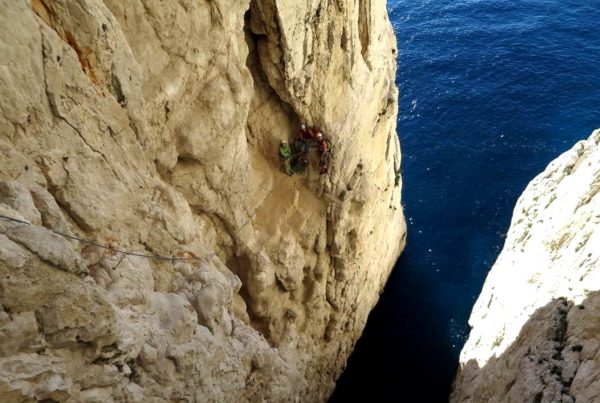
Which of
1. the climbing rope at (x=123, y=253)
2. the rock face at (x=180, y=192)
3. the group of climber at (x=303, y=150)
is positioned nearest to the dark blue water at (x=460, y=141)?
the rock face at (x=180, y=192)

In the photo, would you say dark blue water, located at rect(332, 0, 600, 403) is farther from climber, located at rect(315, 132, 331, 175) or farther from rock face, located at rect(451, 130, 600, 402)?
climber, located at rect(315, 132, 331, 175)

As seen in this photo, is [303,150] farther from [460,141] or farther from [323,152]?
[460,141]

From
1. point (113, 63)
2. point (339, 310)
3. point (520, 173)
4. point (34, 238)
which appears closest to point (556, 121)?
point (520, 173)

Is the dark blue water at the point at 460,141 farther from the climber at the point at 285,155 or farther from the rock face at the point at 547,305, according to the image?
the climber at the point at 285,155

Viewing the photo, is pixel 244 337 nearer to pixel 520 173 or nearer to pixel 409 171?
pixel 409 171

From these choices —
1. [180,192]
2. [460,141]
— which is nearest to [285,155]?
[180,192]

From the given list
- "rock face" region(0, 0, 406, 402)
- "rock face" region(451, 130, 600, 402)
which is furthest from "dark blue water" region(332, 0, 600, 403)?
"rock face" region(0, 0, 406, 402)
